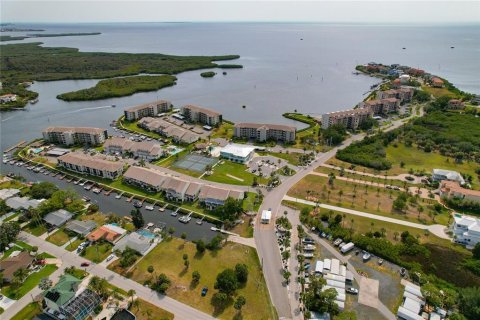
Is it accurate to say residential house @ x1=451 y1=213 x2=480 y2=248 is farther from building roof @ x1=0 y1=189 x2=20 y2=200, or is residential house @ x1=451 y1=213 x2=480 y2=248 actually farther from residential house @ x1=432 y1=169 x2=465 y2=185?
building roof @ x1=0 y1=189 x2=20 y2=200

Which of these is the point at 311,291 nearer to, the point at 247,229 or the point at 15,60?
the point at 247,229

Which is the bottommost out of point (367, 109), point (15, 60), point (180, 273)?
point (180, 273)

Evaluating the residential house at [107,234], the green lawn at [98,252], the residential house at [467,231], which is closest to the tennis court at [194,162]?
the residential house at [107,234]

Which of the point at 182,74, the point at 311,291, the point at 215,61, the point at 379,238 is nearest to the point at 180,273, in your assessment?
the point at 311,291

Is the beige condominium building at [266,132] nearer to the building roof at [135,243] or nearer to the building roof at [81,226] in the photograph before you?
the building roof at [135,243]

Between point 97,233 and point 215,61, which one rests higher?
point 215,61

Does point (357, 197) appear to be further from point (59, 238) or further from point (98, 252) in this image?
point (59, 238)
